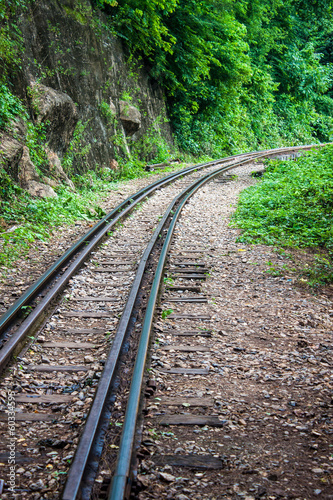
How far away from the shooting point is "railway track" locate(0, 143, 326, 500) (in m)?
2.80

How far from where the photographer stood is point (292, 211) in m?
9.87

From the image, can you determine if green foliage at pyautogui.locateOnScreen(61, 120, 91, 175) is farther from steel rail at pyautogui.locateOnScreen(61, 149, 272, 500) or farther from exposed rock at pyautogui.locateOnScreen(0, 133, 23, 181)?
steel rail at pyautogui.locateOnScreen(61, 149, 272, 500)

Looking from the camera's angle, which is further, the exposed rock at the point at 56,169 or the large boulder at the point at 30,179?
the exposed rock at the point at 56,169

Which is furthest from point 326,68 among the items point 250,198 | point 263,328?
point 263,328

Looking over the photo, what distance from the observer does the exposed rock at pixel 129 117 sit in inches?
722

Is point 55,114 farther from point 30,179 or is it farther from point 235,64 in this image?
point 235,64

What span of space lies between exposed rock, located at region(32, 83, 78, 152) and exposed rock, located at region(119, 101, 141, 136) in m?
5.46

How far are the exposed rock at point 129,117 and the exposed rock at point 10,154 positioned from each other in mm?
9350

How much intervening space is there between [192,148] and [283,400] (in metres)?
23.3

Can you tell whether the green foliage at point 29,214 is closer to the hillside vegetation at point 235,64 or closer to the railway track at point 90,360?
the railway track at point 90,360

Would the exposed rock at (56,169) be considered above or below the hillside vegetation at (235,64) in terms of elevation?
below

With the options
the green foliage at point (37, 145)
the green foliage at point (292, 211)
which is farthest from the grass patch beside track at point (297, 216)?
the green foliage at point (37, 145)

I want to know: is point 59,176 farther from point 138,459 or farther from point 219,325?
point 138,459

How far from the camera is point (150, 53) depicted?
67.3 feet
